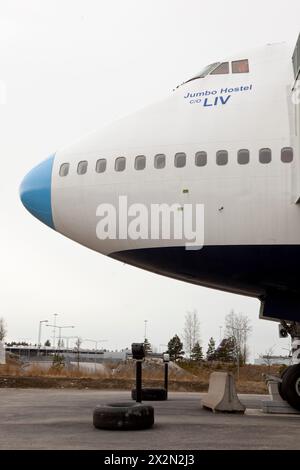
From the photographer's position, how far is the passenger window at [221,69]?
12.3 m

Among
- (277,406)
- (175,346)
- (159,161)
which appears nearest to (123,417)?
(277,406)

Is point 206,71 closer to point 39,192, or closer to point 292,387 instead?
point 39,192

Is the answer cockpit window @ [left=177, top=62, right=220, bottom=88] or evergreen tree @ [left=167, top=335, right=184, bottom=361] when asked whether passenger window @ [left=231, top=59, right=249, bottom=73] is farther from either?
evergreen tree @ [left=167, top=335, right=184, bottom=361]

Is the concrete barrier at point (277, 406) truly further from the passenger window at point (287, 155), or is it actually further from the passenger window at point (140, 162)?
the passenger window at point (140, 162)

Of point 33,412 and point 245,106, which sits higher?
point 245,106

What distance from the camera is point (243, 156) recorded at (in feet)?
36.2

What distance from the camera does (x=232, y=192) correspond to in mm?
10891

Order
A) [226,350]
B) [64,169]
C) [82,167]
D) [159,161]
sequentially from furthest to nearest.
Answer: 1. [226,350]
2. [64,169]
3. [82,167]
4. [159,161]

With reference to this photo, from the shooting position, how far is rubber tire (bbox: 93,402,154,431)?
8727 mm

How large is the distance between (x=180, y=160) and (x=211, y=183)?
2.71 ft
